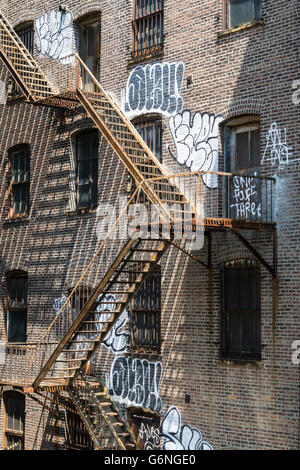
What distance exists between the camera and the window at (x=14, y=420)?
2006 centimetres

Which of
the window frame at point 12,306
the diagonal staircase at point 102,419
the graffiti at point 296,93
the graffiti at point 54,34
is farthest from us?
the window frame at point 12,306

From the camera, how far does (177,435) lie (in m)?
15.5

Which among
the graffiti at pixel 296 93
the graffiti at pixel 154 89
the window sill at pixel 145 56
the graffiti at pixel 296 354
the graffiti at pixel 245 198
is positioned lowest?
the graffiti at pixel 296 354

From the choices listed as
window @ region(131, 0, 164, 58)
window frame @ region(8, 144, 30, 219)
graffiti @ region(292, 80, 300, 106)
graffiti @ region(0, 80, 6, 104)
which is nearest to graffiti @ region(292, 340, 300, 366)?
graffiti @ region(292, 80, 300, 106)

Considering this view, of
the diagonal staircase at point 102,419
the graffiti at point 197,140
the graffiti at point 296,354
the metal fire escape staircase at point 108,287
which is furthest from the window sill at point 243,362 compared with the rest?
the graffiti at point 197,140

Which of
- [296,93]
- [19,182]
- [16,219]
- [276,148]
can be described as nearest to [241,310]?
[276,148]

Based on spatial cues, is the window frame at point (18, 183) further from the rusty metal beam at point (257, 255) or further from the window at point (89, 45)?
the rusty metal beam at point (257, 255)

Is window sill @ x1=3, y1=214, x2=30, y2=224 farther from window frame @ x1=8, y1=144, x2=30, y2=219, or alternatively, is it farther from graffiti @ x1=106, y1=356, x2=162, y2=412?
graffiti @ x1=106, y1=356, x2=162, y2=412

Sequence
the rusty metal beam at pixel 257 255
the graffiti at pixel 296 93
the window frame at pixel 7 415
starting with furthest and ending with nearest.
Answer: the window frame at pixel 7 415 → the graffiti at pixel 296 93 → the rusty metal beam at pixel 257 255

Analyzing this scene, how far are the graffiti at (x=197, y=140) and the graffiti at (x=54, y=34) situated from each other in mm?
4695

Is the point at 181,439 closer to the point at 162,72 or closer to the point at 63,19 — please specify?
the point at 162,72

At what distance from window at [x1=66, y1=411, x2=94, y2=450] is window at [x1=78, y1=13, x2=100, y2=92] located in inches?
331

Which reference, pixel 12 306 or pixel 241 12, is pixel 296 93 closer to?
pixel 241 12

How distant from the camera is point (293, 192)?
13.9 metres
